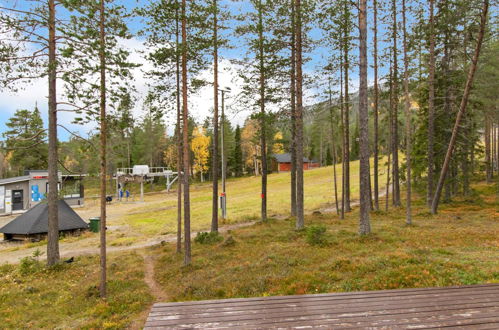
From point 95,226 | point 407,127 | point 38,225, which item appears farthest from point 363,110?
point 38,225

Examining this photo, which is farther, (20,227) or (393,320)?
(20,227)

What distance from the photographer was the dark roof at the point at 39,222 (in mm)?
20953

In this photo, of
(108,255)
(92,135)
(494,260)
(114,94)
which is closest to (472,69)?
(494,260)

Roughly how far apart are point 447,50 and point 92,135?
22977 millimetres

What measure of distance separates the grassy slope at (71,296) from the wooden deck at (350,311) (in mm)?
4438

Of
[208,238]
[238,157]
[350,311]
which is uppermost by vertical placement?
[238,157]

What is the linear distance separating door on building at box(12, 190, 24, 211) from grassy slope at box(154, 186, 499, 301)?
2786 centimetres

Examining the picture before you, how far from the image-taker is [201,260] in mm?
12633

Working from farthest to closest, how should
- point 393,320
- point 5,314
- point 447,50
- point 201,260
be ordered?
1. point 447,50
2. point 201,260
3. point 5,314
4. point 393,320

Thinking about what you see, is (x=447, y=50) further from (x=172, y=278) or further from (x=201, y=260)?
(x=172, y=278)

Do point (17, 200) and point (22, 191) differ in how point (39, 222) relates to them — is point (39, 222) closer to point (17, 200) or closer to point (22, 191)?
point (22, 191)

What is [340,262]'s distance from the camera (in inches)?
371

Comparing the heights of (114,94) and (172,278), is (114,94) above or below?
above

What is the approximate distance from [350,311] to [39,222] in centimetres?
2339
